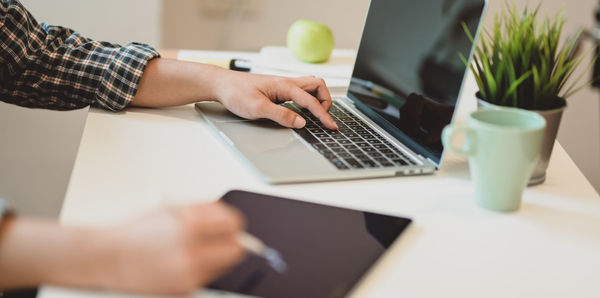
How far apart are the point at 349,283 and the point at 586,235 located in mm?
319

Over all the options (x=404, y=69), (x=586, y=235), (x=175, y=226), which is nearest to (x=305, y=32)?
(x=404, y=69)

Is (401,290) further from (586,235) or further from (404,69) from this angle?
(404,69)

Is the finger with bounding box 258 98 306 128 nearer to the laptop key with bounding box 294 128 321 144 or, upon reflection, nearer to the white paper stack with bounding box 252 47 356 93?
the laptop key with bounding box 294 128 321 144

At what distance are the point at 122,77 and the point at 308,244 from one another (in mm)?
532

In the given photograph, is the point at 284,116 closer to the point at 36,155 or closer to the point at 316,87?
the point at 316,87

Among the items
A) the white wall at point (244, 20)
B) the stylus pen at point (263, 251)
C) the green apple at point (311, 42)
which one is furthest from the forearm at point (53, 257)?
the white wall at point (244, 20)

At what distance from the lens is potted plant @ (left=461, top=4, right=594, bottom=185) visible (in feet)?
2.68

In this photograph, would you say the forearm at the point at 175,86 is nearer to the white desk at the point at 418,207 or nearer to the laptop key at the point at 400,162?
the white desk at the point at 418,207

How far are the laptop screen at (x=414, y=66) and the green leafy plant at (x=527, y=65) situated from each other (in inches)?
1.6

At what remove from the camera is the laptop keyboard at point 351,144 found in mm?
867

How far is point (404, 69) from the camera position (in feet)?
3.36

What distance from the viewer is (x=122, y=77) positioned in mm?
1036

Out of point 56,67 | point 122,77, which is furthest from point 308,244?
point 56,67

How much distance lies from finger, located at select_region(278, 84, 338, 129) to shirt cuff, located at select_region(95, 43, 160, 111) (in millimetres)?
232
